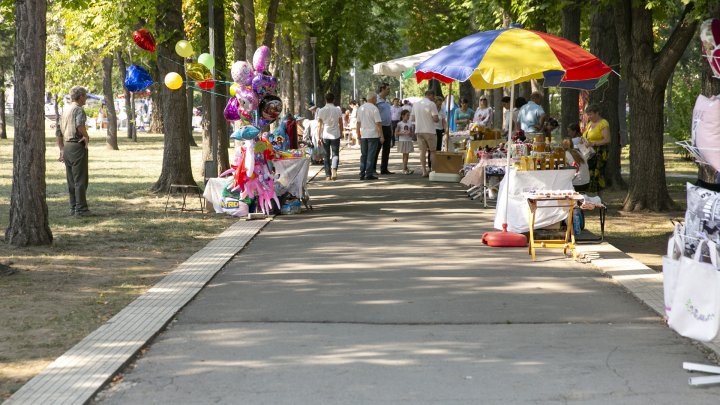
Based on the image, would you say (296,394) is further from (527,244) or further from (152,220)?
(152,220)

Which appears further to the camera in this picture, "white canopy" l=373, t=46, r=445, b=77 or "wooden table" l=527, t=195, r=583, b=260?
"white canopy" l=373, t=46, r=445, b=77

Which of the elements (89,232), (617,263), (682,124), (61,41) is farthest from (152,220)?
(61,41)

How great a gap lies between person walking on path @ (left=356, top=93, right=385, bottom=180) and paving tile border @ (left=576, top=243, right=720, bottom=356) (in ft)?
36.4

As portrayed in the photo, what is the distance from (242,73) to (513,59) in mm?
5113

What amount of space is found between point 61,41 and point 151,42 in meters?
34.2

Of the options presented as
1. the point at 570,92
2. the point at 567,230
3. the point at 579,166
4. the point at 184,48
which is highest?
the point at 184,48

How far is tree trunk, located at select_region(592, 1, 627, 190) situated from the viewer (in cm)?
2002

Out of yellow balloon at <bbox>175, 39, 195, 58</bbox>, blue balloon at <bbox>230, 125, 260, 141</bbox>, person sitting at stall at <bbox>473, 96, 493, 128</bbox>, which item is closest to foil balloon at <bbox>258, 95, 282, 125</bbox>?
blue balloon at <bbox>230, 125, 260, 141</bbox>

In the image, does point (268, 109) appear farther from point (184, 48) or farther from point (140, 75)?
point (140, 75)

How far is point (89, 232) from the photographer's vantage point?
13.9 meters

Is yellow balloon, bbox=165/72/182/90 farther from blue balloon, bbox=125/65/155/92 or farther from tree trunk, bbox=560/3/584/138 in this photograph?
tree trunk, bbox=560/3/584/138

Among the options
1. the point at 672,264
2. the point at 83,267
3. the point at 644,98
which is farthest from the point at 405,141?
the point at 672,264

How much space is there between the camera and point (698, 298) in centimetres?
634

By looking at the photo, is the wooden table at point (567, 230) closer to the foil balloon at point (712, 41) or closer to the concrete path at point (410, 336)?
the concrete path at point (410, 336)
